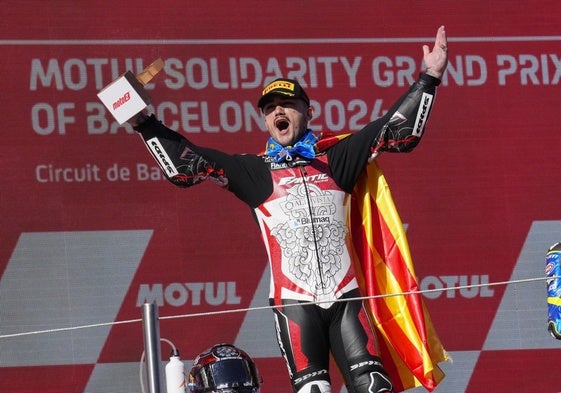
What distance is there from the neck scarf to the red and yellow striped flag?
21cm

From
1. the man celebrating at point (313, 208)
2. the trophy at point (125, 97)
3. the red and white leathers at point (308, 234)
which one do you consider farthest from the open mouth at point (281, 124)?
the trophy at point (125, 97)

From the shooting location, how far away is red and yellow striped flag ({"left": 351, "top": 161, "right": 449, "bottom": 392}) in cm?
398

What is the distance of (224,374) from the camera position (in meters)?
3.98

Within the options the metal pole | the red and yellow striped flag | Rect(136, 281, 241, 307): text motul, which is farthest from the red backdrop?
the metal pole

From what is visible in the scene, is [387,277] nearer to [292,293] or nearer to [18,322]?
[292,293]

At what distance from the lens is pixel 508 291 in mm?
5281

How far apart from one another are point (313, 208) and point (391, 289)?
37cm

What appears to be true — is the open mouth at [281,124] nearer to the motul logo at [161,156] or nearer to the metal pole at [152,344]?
the motul logo at [161,156]

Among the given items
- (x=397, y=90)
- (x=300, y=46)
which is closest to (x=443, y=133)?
(x=397, y=90)

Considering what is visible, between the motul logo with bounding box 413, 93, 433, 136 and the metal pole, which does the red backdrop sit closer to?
the motul logo with bounding box 413, 93, 433, 136

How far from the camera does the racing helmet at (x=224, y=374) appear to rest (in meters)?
3.96

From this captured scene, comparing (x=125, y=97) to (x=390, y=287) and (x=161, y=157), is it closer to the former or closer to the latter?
(x=161, y=157)

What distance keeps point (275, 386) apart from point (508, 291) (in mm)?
931

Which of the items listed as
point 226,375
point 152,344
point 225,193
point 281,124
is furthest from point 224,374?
point 225,193
